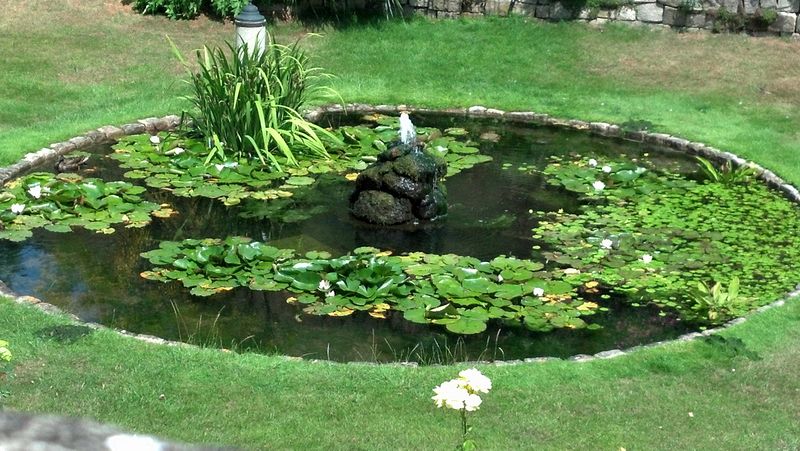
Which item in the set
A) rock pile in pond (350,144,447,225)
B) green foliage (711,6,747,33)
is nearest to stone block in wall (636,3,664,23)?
green foliage (711,6,747,33)

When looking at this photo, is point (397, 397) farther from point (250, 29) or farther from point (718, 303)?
point (250, 29)

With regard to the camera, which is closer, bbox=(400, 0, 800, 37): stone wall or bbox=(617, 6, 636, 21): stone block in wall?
bbox=(400, 0, 800, 37): stone wall

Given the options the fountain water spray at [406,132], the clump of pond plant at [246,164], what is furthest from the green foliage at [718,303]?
the clump of pond plant at [246,164]

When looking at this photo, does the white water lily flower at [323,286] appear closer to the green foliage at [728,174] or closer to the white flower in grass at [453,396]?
the white flower in grass at [453,396]

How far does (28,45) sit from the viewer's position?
15.4 m

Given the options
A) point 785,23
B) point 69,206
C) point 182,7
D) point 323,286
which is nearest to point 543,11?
point 785,23

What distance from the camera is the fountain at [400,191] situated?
10.2 metres

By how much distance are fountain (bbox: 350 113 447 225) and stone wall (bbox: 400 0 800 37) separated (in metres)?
7.60

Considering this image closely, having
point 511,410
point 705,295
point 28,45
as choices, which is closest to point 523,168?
point 705,295

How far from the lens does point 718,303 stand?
8242 millimetres

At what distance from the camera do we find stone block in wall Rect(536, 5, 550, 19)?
679 inches

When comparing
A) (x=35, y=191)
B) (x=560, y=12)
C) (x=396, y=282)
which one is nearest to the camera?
(x=396, y=282)

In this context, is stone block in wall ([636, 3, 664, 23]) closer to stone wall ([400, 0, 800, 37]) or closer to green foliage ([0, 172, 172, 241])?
stone wall ([400, 0, 800, 37])

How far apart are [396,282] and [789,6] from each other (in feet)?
34.2
